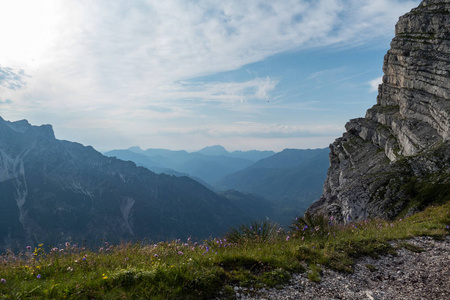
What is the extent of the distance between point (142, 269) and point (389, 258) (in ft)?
30.6

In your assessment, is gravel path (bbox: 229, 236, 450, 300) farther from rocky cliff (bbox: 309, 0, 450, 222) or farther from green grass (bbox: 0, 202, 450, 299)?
rocky cliff (bbox: 309, 0, 450, 222)

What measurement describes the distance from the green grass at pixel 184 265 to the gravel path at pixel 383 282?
11.8 inches

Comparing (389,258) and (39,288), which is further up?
(39,288)

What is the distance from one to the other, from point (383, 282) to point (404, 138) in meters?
56.3

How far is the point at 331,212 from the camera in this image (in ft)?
135

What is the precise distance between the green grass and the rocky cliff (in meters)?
18.5

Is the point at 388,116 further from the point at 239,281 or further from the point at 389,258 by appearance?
the point at 239,281

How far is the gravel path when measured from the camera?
7.32 metres

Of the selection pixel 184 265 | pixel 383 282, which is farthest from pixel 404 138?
pixel 184 265

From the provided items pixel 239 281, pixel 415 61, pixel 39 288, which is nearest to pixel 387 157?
pixel 415 61

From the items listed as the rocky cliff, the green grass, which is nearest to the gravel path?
the green grass

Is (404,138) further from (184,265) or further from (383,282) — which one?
(184,265)

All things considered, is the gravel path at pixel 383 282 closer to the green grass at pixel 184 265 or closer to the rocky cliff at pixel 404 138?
the green grass at pixel 184 265

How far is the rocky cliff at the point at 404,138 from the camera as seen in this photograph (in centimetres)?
3278
